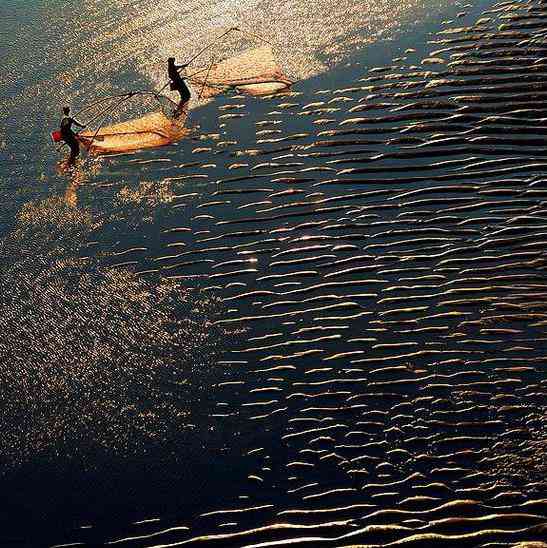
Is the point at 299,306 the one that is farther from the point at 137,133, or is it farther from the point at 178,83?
the point at 178,83

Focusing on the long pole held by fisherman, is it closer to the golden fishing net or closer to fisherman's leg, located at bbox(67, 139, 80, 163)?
the golden fishing net

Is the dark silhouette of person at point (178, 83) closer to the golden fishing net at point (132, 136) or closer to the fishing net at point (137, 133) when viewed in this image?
the fishing net at point (137, 133)

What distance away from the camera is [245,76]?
75.7ft

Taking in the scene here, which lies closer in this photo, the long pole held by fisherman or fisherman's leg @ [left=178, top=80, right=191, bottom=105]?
fisherman's leg @ [left=178, top=80, right=191, bottom=105]

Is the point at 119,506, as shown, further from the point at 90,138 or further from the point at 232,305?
the point at 90,138

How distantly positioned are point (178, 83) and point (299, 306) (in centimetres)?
952

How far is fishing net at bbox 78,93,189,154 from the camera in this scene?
838 inches

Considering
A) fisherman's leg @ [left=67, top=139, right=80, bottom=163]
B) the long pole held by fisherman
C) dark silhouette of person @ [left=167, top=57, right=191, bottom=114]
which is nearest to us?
fisherman's leg @ [left=67, top=139, right=80, bottom=163]

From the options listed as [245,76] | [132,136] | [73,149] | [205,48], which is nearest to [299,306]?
[132,136]

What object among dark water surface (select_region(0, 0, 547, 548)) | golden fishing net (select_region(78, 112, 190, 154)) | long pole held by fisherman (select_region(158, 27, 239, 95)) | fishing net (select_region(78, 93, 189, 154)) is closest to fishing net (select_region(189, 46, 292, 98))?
dark water surface (select_region(0, 0, 547, 548))

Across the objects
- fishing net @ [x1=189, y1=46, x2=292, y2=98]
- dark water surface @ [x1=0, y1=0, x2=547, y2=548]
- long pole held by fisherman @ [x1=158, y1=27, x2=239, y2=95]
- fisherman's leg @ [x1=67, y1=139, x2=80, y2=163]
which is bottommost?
dark water surface @ [x1=0, y1=0, x2=547, y2=548]

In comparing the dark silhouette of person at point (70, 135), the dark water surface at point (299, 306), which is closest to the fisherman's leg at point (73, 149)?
the dark silhouette of person at point (70, 135)

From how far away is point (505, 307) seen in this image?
14898 millimetres

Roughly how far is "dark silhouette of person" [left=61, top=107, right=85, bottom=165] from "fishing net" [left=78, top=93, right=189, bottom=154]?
0.25 meters
